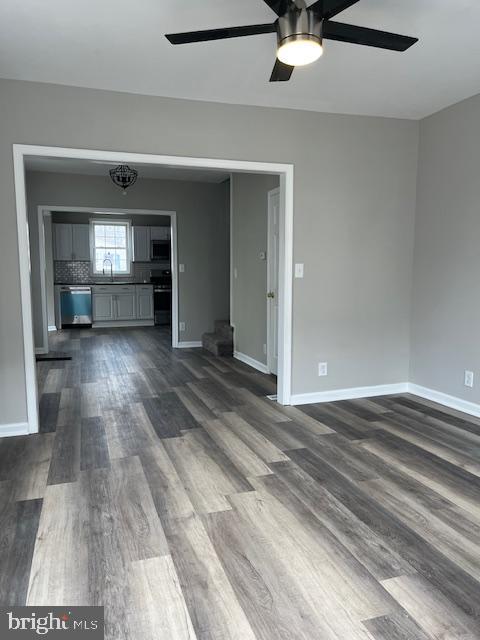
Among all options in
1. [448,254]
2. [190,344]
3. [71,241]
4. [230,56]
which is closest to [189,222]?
[190,344]

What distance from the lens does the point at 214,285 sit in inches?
283

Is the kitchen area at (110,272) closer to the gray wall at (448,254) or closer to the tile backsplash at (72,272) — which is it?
the tile backsplash at (72,272)

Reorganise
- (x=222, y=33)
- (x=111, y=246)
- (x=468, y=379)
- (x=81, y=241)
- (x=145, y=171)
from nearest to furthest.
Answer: (x=222, y=33)
(x=468, y=379)
(x=145, y=171)
(x=81, y=241)
(x=111, y=246)

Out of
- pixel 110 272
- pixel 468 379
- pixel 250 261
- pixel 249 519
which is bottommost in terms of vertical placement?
pixel 249 519

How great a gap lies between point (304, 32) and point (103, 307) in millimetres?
8047

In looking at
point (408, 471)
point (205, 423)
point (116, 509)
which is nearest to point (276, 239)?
point (205, 423)

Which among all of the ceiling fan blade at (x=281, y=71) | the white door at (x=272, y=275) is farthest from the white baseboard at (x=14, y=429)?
the ceiling fan blade at (x=281, y=71)

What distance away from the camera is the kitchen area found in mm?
9164

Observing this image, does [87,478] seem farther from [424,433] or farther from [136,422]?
[424,433]

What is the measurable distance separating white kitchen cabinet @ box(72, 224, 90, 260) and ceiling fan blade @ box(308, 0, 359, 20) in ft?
27.1

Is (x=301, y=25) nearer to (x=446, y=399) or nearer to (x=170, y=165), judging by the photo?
(x=170, y=165)

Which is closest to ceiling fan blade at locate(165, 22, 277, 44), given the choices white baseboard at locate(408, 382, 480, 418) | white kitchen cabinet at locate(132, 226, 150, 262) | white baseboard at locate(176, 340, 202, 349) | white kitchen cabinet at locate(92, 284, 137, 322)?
white baseboard at locate(408, 382, 480, 418)

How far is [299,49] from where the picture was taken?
1991 millimetres

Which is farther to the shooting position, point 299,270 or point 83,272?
point 83,272
